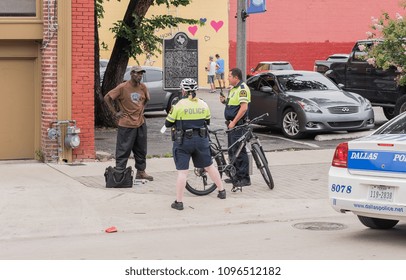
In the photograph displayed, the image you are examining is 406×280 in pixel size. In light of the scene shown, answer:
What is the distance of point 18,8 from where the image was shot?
51.7 feet

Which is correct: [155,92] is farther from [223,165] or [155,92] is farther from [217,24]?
[217,24]

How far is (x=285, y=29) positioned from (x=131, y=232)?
3498 centimetres

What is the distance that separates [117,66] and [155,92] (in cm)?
348

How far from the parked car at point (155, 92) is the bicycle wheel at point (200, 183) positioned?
12563 millimetres

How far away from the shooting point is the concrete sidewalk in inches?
436

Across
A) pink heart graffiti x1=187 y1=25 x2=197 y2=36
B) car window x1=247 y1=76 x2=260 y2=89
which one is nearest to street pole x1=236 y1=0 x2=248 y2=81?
car window x1=247 y1=76 x2=260 y2=89

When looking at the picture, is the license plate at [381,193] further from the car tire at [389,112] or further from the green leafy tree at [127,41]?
the car tire at [389,112]

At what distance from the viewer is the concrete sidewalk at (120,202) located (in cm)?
1109

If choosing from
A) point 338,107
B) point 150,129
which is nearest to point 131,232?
point 338,107

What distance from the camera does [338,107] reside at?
64.4ft

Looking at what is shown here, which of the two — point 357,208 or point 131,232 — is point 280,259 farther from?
point 131,232

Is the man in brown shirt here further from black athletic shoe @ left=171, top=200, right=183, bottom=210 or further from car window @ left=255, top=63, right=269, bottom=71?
car window @ left=255, top=63, right=269, bottom=71

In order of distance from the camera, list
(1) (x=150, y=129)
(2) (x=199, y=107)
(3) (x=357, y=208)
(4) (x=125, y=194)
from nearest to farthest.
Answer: (3) (x=357, y=208), (2) (x=199, y=107), (4) (x=125, y=194), (1) (x=150, y=129)

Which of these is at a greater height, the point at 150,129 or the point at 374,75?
the point at 374,75
